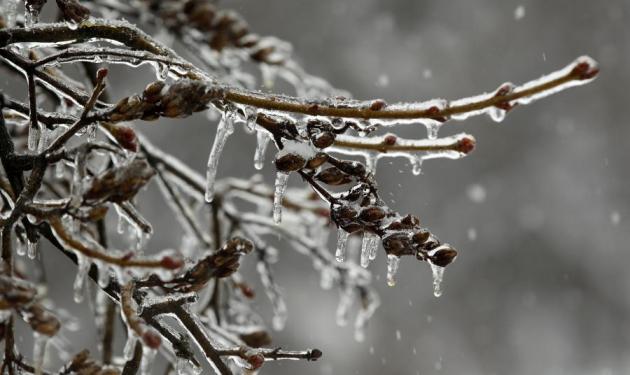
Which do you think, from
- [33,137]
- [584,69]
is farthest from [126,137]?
[584,69]

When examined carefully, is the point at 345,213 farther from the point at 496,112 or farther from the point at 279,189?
the point at 496,112

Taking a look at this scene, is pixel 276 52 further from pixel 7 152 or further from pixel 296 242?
pixel 7 152

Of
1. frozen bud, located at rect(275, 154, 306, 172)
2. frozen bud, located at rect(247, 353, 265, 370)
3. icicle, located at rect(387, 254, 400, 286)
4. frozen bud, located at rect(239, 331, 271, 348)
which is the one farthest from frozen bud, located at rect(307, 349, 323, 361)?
frozen bud, located at rect(239, 331, 271, 348)

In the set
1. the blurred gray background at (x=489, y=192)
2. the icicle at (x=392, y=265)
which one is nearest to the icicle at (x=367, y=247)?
the icicle at (x=392, y=265)

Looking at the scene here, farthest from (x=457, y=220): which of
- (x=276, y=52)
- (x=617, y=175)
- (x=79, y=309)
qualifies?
(x=276, y=52)

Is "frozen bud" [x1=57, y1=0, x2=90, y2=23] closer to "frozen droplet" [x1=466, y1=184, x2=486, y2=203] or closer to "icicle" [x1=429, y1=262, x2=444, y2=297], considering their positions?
"icicle" [x1=429, y1=262, x2=444, y2=297]

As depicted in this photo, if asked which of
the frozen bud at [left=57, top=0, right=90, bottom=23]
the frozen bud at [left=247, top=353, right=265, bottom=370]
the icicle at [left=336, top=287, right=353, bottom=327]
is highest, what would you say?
the frozen bud at [left=57, top=0, right=90, bottom=23]
